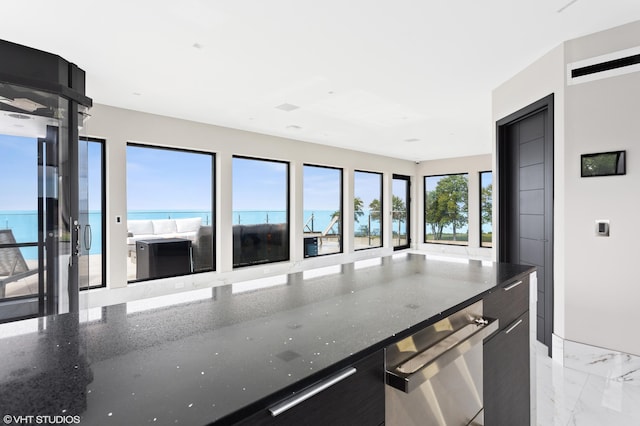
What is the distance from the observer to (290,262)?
22.5 ft

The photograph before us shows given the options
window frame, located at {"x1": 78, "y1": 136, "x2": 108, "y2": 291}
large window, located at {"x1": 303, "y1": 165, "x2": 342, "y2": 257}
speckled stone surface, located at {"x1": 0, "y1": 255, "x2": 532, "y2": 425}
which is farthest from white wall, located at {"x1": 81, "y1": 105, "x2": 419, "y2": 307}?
speckled stone surface, located at {"x1": 0, "y1": 255, "x2": 532, "y2": 425}

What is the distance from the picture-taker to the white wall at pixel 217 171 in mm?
4652

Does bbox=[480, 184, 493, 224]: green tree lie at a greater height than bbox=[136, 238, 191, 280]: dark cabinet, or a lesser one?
greater

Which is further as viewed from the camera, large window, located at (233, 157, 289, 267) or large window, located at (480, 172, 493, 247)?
large window, located at (480, 172, 493, 247)

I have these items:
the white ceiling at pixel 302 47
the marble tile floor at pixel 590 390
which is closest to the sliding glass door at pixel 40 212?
the white ceiling at pixel 302 47

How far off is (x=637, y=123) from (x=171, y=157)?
216 inches

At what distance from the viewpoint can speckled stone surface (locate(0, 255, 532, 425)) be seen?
617 mm

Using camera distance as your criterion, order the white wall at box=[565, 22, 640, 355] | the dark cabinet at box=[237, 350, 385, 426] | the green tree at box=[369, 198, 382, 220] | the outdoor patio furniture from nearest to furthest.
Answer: the dark cabinet at box=[237, 350, 385, 426] → the white wall at box=[565, 22, 640, 355] → the outdoor patio furniture → the green tree at box=[369, 198, 382, 220]

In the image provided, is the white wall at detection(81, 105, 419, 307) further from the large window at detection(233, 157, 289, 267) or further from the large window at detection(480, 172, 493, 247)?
the large window at detection(480, 172, 493, 247)

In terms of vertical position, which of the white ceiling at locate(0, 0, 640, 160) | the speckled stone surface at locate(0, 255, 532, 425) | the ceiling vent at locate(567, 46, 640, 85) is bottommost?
the speckled stone surface at locate(0, 255, 532, 425)

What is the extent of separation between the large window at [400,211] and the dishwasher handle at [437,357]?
8.16 metres

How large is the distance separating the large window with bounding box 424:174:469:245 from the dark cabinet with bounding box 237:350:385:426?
9061mm

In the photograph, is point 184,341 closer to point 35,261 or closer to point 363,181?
point 35,261

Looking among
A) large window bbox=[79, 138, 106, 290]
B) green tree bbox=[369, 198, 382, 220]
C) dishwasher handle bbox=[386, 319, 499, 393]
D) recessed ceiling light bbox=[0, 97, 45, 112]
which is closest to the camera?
dishwasher handle bbox=[386, 319, 499, 393]
